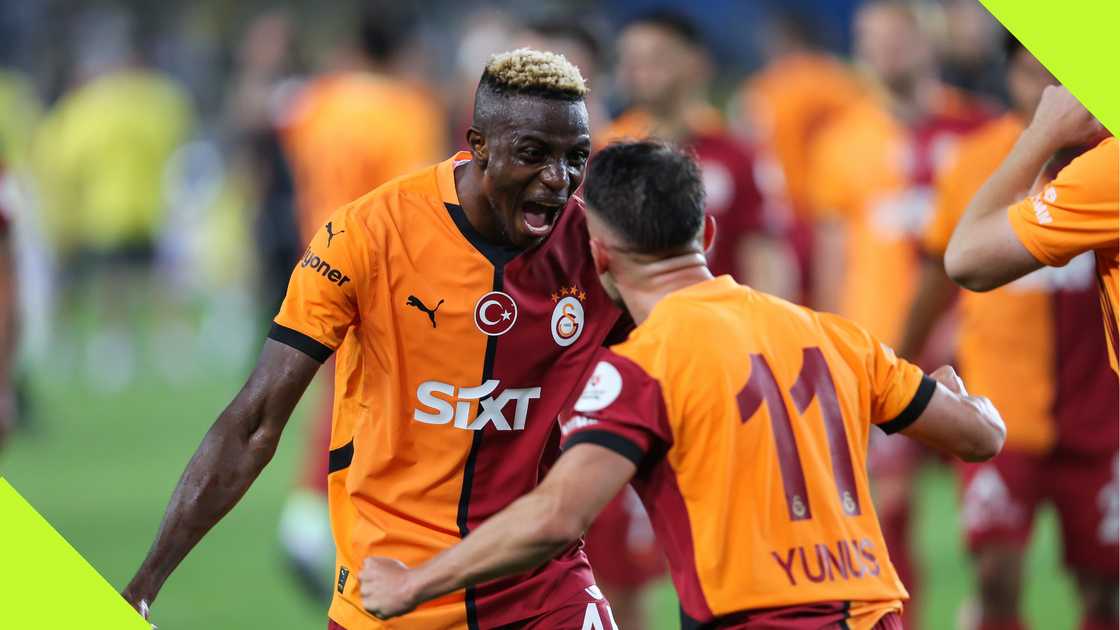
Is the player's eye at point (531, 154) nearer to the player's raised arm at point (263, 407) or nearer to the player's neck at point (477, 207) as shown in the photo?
the player's neck at point (477, 207)

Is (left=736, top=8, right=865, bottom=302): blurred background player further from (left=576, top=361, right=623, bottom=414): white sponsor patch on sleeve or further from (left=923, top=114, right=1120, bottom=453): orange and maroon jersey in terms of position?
(left=576, top=361, right=623, bottom=414): white sponsor patch on sleeve

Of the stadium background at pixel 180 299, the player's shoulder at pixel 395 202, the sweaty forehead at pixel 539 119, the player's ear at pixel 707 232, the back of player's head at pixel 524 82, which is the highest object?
the back of player's head at pixel 524 82

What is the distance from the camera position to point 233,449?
→ 13.4 feet

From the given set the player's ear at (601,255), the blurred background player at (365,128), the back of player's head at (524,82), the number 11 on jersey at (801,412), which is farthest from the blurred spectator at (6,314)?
the number 11 on jersey at (801,412)

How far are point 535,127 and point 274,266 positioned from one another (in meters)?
12.2

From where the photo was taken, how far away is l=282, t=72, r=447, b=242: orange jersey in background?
36.9ft

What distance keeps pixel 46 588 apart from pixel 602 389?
1.27m

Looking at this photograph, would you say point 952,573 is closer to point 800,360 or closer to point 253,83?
point 800,360

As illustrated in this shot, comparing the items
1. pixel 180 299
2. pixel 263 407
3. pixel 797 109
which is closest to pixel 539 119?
pixel 263 407

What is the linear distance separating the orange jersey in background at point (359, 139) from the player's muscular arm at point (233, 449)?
7082mm

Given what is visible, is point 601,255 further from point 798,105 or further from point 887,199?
point 798,105

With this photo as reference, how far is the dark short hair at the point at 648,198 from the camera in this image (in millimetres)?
3707

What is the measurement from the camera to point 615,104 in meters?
15.3

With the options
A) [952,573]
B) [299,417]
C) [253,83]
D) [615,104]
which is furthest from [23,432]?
[952,573]
